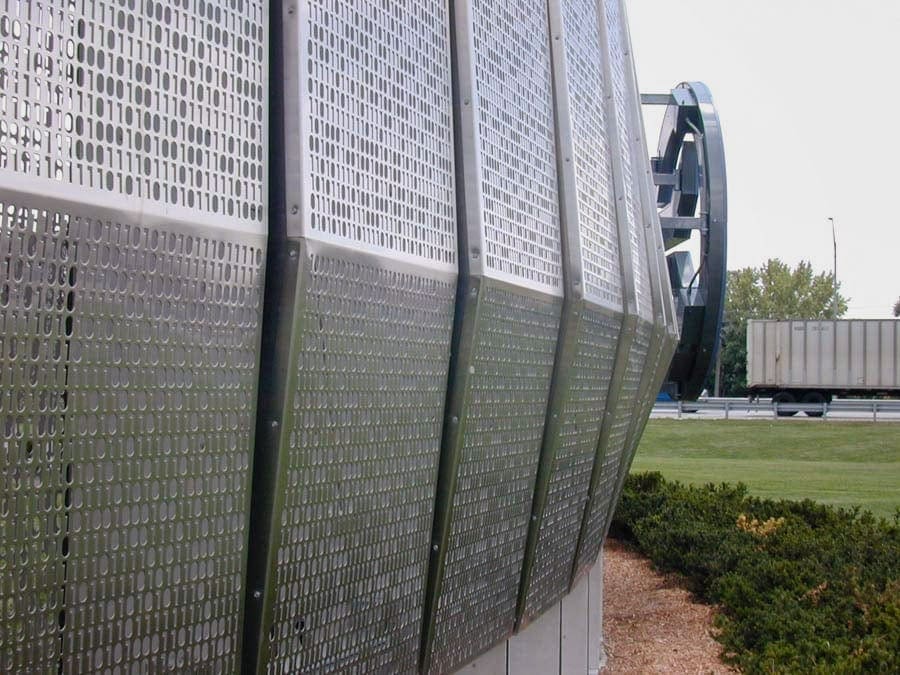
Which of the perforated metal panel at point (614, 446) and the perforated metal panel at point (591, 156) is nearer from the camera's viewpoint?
the perforated metal panel at point (591, 156)

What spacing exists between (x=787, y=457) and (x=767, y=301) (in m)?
45.0

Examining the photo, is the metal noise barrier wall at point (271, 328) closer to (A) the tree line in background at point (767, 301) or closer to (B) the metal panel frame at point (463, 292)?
(B) the metal panel frame at point (463, 292)

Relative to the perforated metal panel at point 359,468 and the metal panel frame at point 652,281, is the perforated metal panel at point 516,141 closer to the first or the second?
the perforated metal panel at point 359,468

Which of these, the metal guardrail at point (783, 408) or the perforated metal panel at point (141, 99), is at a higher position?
the perforated metal panel at point (141, 99)

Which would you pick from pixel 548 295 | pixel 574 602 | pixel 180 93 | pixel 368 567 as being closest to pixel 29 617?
pixel 180 93

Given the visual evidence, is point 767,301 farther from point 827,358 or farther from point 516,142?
point 516,142

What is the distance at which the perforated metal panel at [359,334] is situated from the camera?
3.12 m

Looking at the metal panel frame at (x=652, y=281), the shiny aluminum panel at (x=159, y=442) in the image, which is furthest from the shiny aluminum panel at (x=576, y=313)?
the shiny aluminum panel at (x=159, y=442)

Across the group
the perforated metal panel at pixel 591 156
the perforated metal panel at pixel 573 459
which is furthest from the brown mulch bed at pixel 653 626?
the perforated metal panel at pixel 591 156

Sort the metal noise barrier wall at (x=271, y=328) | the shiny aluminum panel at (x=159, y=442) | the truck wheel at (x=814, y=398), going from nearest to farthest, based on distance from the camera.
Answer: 1. the metal noise barrier wall at (x=271, y=328)
2. the shiny aluminum panel at (x=159, y=442)
3. the truck wheel at (x=814, y=398)

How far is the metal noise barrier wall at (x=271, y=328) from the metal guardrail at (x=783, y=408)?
3153cm

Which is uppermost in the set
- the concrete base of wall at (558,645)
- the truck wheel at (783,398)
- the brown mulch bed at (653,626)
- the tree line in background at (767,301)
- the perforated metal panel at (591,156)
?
the tree line in background at (767,301)

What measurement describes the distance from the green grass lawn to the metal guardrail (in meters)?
2.36

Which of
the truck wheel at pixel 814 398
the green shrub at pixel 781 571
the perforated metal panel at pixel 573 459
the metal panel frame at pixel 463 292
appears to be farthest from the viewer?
the truck wheel at pixel 814 398
